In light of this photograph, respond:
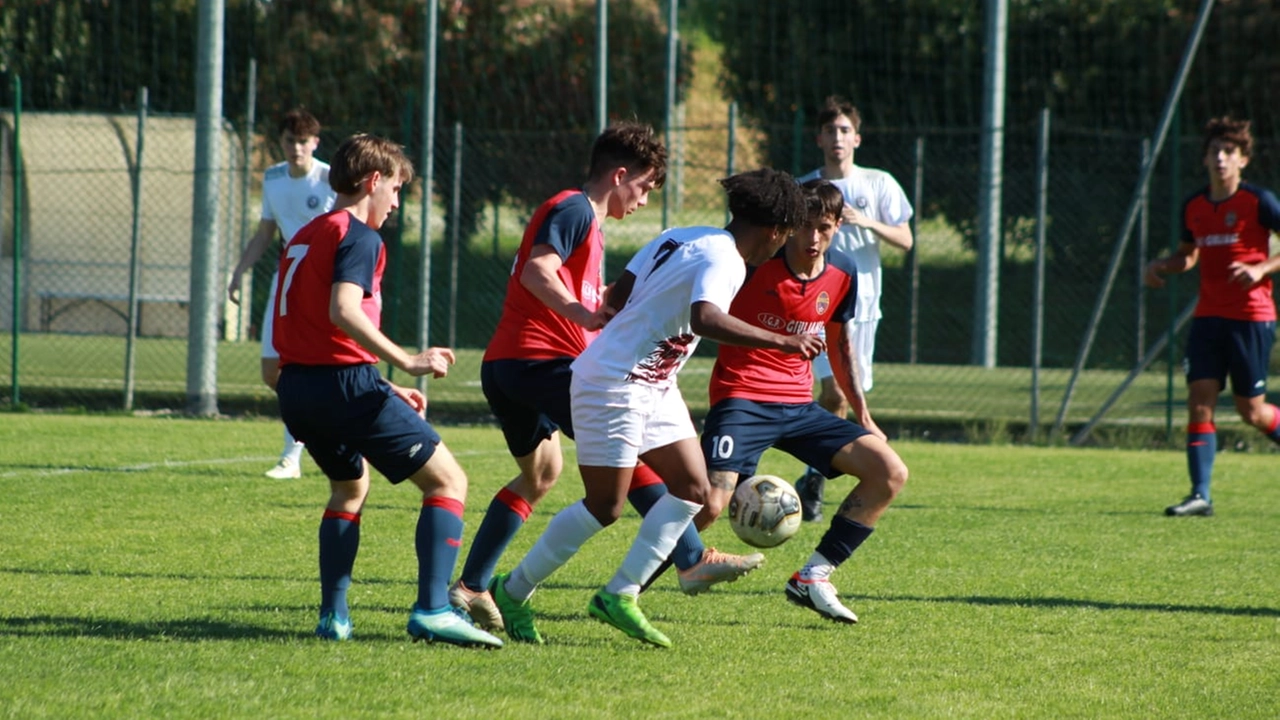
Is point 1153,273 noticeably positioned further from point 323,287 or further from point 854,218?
point 323,287

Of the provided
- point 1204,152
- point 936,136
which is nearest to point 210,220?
point 1204,152

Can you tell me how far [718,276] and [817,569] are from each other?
1.35 m

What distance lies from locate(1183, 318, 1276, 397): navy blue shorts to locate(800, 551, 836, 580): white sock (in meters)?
3.90

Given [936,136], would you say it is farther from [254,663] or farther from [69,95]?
[254,663]

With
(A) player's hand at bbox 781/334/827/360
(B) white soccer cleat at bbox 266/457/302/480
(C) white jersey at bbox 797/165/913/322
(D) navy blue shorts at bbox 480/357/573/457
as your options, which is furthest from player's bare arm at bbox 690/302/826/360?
(B) white soccer cleat at bbox 266/457/302/480

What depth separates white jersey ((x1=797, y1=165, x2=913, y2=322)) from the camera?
330 inches

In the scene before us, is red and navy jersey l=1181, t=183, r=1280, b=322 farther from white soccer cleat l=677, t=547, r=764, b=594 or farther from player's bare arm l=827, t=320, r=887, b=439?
white soccer cleat l=677, t=547, r=764, b=594

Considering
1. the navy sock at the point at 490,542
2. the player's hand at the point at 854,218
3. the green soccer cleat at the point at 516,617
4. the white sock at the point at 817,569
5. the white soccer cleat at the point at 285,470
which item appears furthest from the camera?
the white soccer cleat at the point at 285,470

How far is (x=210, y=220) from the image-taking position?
510 inches

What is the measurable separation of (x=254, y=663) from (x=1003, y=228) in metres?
13.0

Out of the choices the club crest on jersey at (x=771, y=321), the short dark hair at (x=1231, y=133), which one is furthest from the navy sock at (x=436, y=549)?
the short dark hair at (x=1231, y=133)

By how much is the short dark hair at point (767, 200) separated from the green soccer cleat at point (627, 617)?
1270 millimetres

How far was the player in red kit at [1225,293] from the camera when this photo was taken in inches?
331

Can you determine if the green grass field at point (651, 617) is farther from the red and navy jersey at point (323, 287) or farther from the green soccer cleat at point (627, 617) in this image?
the red and navy jersey at point (323, 287)
